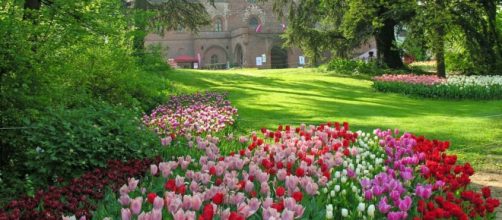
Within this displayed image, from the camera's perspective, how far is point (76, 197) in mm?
4602

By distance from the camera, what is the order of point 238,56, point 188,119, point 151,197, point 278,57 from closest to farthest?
point 151,197 → point 188,119 → point 278,57 → point 238,56

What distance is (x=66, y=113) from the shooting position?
6.29 metres

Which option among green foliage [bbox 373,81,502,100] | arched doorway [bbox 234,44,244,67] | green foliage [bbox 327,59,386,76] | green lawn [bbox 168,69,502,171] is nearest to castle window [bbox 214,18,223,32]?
arched doorway [bbox 234,44,244,67]

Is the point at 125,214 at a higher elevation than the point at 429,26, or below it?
below

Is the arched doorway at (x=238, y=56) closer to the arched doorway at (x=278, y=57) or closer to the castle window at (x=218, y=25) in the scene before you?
the arched doorway at (x=278, y=57)

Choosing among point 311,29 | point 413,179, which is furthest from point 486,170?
point 311,29

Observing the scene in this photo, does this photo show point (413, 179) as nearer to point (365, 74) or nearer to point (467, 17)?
point (467, 17)

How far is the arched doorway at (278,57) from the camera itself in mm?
68312

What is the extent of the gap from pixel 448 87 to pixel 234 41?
5473 centimetres

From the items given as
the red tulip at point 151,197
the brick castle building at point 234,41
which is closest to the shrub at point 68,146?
the red tulip at point 151,197

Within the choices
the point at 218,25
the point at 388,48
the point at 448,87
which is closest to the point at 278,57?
Answer: the point at 218,25

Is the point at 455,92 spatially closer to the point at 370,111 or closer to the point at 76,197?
the point at 370,111

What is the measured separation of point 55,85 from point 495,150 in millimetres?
7491

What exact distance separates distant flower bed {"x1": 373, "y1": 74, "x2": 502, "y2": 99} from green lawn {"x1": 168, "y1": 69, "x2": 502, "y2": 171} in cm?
65
